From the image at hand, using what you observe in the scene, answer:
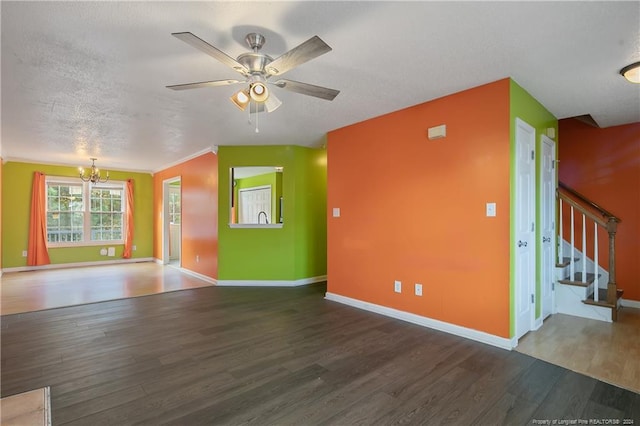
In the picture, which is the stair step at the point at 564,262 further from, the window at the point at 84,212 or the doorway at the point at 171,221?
the window at the point at 84,212

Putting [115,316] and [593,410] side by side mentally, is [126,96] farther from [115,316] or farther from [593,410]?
[593,410]

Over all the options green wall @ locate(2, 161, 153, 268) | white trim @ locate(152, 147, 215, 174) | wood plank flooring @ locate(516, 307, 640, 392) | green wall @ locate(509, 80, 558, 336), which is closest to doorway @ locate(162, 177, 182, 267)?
white trim @ locate(152, 147, 215, 174)

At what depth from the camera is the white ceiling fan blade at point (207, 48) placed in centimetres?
164

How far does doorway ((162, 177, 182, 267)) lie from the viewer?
7906 millimetres

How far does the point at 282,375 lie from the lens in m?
2.38

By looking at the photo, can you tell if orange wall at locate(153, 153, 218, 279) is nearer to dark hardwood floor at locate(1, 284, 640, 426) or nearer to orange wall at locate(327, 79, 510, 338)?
dark hardwood floor at locate(1, 284, 640, 426)

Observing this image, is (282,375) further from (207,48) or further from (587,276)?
(587,276)

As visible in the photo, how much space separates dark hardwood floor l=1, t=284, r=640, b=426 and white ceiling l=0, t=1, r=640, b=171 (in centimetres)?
244

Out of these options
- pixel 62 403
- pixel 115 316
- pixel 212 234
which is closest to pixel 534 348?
pixel 62 403

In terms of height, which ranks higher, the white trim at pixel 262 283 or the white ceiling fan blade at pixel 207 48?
the white ceiling fan blade at pixel 207 48

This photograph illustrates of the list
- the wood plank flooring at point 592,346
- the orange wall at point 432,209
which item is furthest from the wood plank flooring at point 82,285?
the wood plank flooring at point 592,346

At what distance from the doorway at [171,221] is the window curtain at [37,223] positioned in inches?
94.2

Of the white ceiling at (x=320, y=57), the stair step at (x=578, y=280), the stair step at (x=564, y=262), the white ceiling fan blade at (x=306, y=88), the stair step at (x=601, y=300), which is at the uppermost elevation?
the white ceiling at (x=320, y=57)

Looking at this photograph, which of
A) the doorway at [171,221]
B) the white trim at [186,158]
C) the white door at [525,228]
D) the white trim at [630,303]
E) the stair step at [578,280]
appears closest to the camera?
the white door at [525,228]
